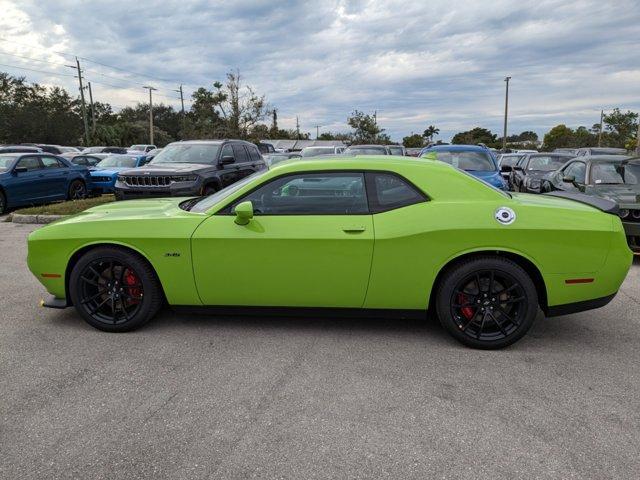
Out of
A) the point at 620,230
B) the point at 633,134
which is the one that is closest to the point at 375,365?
the point at 620,230

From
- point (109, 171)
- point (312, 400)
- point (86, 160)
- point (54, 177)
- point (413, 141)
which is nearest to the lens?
point (312, 400)

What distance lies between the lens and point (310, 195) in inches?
155

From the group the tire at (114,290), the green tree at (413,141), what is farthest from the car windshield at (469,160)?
the green tree at (413,141)

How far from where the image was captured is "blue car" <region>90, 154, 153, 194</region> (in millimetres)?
14906

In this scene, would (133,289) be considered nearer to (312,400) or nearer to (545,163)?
(312,400)

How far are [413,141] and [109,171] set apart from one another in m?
59.0

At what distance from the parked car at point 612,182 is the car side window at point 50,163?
12.4m

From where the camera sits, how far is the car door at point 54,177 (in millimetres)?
12656

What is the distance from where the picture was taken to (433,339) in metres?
3.96

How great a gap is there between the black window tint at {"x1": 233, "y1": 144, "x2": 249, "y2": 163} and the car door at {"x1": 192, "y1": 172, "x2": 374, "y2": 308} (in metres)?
7.40

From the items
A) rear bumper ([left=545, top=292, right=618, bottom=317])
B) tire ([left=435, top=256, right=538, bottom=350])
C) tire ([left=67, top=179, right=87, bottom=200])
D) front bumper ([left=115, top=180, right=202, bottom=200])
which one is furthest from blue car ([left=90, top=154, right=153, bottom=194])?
rear bumper ([left=545, top=292, right=618, bottom=317])

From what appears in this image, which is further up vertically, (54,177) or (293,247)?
(54,177)

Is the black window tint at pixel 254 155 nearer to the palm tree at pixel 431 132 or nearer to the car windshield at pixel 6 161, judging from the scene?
the car windshield at pixel 6 161

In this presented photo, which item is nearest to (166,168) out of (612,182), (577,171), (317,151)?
(317,151)
